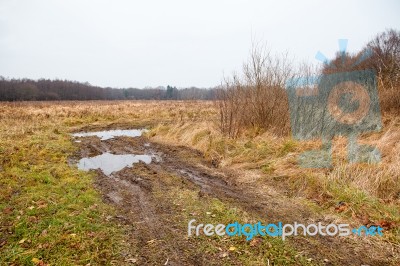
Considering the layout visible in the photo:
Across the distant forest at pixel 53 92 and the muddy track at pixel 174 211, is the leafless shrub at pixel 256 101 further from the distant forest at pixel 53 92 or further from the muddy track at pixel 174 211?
the distant forest at pixel 53 92

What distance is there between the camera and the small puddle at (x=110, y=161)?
7.43 m

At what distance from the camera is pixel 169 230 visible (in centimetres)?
387

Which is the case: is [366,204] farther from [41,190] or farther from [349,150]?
[41,190]

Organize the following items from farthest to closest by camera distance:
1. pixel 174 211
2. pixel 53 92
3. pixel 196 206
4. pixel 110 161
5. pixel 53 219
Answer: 1. pixel 53 92
2. pixel 110 161
3. pixel 196 206
4. pixel 174 211
5. pixel 53 219

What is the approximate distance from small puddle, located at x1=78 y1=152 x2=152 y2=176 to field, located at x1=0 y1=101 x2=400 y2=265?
0.46 meters

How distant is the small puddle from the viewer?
293 inches

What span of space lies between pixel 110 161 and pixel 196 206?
459cm

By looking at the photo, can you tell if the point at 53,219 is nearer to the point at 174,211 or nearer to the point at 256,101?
the point at 174,211

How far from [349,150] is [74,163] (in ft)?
24.7

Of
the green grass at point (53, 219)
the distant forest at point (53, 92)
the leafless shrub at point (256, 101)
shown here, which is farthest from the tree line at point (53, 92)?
the green grass at point (53, 219)

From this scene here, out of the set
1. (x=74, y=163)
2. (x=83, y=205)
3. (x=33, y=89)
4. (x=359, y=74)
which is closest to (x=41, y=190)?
(x=83, y=205)

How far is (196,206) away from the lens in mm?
4703

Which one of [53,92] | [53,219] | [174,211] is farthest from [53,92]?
[174,211]

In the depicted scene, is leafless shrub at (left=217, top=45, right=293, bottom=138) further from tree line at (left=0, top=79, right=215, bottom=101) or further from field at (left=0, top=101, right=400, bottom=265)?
tree line at (left=0, top=79, right=215, bottom=101)
